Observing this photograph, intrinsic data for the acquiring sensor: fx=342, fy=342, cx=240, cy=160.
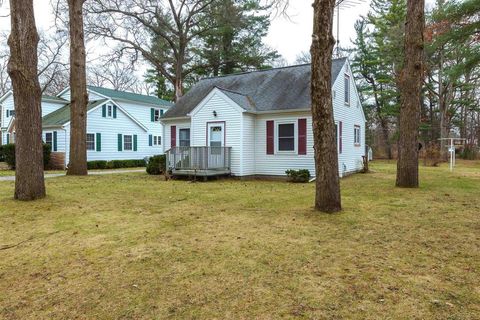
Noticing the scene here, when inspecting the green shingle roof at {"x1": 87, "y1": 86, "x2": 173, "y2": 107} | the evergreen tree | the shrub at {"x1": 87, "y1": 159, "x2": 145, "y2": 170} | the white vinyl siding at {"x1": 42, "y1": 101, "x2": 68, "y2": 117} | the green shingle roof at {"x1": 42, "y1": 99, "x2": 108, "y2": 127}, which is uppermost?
the evergreen tree

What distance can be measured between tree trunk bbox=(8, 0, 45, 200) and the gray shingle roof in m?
7.23

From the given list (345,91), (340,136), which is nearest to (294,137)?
(340,136)

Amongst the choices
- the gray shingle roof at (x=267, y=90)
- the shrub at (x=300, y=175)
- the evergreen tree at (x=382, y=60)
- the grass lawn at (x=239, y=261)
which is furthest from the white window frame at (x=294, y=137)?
the evergreen tree at (x=382, y=60)

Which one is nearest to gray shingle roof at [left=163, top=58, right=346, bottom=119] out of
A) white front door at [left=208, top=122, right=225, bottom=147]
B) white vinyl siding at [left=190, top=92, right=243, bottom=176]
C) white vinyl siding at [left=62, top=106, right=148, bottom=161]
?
white vinyl siding at [left=190, top=92, right=243, bottom=176]

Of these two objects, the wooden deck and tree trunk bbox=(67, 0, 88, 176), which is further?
tree trunk bbox=(67, 0, 88, 176)

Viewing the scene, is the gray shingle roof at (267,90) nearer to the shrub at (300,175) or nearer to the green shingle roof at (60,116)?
the shrub at (300,175)

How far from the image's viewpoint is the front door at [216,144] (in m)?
13.0

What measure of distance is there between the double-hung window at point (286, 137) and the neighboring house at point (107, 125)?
10603 mm

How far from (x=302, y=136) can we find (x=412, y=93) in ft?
13.7

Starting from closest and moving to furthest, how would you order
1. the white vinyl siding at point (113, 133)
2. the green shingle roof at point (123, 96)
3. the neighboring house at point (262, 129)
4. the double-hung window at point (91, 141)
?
the neighboring house at point (262, 129)
the double-hung window at point (91, 141)
the white vinyl siding at point (113, 133)
the green shingle roof at point (123, 96)

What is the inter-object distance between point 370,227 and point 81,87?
13.7 meters

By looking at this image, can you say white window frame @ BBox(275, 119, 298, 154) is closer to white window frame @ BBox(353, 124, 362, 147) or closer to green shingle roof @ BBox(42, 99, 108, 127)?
white window frame @ BBox(353, 124, 362, 147)

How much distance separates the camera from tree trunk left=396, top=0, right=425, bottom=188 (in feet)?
31.7

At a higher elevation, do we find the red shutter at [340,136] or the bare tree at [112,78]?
the bare tree at [112,78]
